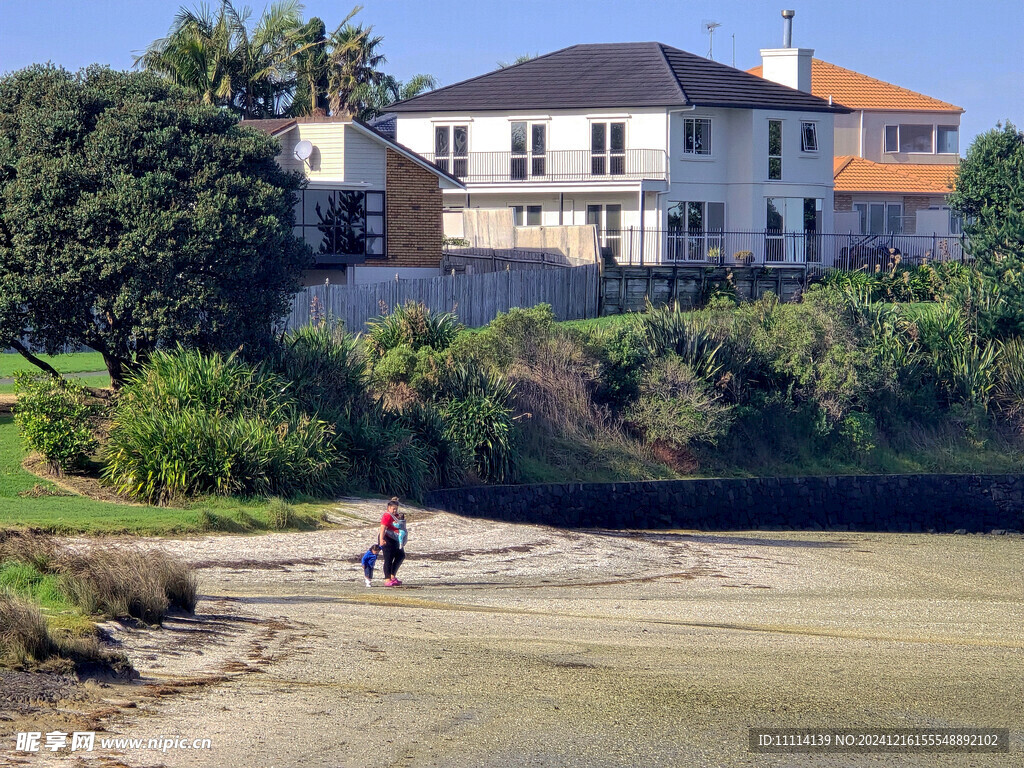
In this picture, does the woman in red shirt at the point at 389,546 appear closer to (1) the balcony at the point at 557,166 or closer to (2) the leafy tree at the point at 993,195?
(2) the leafy tree at the point at 993,195

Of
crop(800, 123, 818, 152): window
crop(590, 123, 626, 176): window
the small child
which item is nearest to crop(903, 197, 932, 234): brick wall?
crop(800, 123, 818, 152): window

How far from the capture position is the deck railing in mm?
43844

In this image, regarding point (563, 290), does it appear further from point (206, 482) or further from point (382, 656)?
point (382, 656)

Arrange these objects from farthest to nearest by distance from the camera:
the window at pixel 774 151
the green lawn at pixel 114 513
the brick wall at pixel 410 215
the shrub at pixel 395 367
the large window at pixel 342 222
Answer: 1. the window at pixel 774 151
2. the brick wall at pixel 410 215
3. the large window at pixel 342 222
4. the shrub at pixel 395 367
5. the green lawn at pixel 114 513

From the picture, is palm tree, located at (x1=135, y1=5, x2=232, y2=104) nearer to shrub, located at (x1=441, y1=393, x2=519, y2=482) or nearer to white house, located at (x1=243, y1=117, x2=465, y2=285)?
white house, located at (x1=243, y1=117, x2=465, y2=285)

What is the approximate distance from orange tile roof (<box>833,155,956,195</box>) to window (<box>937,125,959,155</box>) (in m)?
1.35

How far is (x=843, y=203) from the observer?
184 feet

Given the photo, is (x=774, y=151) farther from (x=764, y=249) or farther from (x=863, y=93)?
(x=863, y=93)

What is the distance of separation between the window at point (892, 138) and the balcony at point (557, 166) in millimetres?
18528

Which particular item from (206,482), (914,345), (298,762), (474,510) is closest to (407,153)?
(914,345)

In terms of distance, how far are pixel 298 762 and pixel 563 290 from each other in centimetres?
3036

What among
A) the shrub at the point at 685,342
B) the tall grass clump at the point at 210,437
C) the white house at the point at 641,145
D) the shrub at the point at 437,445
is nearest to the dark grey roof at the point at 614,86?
the white house at the point at 641,145

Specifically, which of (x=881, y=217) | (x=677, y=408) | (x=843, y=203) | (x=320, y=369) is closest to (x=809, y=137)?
(x=843, y=203)

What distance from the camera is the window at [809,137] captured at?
4853 centimetres
